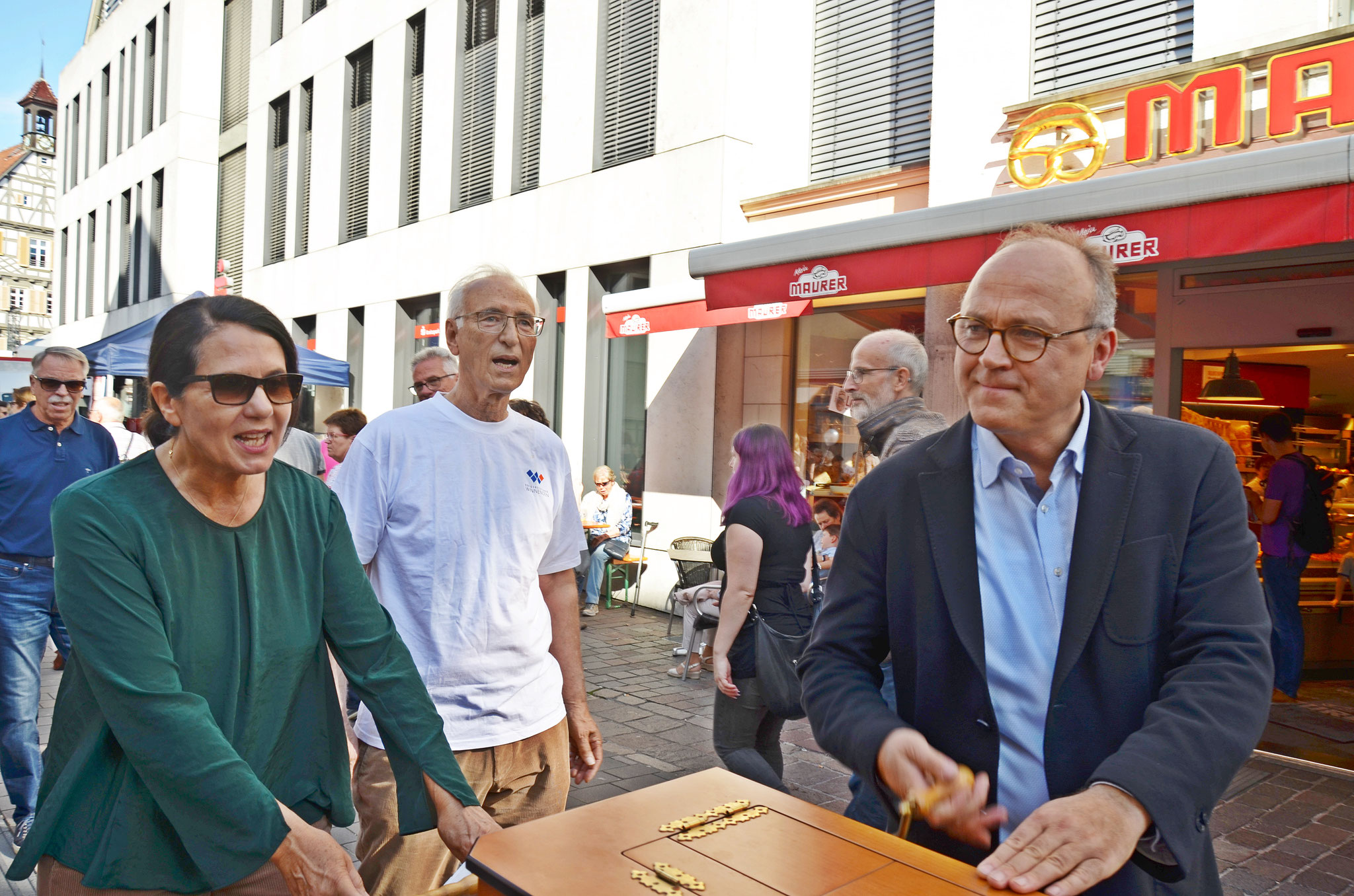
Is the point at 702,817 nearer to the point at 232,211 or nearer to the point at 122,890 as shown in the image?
the point at 122,890

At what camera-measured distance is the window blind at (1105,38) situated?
21.2 ft

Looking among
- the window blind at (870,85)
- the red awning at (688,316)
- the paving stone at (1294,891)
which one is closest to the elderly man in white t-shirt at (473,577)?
the paving stone at (1294,891)

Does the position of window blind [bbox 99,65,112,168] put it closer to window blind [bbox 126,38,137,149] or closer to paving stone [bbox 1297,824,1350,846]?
window blind [bbox 126,38,137,149]

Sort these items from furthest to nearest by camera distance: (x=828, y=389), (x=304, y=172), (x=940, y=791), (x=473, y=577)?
1. (x=304, y=172)
2. (x=828, y=389)
3. (x=473, y=577)
4. (x=940, y=791)

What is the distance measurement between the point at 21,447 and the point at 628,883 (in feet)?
15.8

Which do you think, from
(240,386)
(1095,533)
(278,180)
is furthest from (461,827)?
(278,180)

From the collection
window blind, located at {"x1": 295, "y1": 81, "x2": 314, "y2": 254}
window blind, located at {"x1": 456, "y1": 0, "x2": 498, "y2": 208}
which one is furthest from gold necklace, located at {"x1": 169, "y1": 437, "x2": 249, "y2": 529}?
window blind, located at {"x1": 295, "y1": 81, "x2": 314, "y2": 254}

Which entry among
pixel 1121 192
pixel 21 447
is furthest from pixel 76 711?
pixel 1121 192

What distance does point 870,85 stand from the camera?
8625 millimetres

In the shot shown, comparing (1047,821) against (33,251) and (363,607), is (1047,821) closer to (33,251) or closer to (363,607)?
(363,607)

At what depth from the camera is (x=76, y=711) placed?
155 centimetres

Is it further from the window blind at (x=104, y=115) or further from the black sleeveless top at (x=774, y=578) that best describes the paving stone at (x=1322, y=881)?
the window blind at (x=104, y=115)

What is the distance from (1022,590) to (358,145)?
1627 centimetres

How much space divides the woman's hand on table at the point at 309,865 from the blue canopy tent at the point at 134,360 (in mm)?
9678
